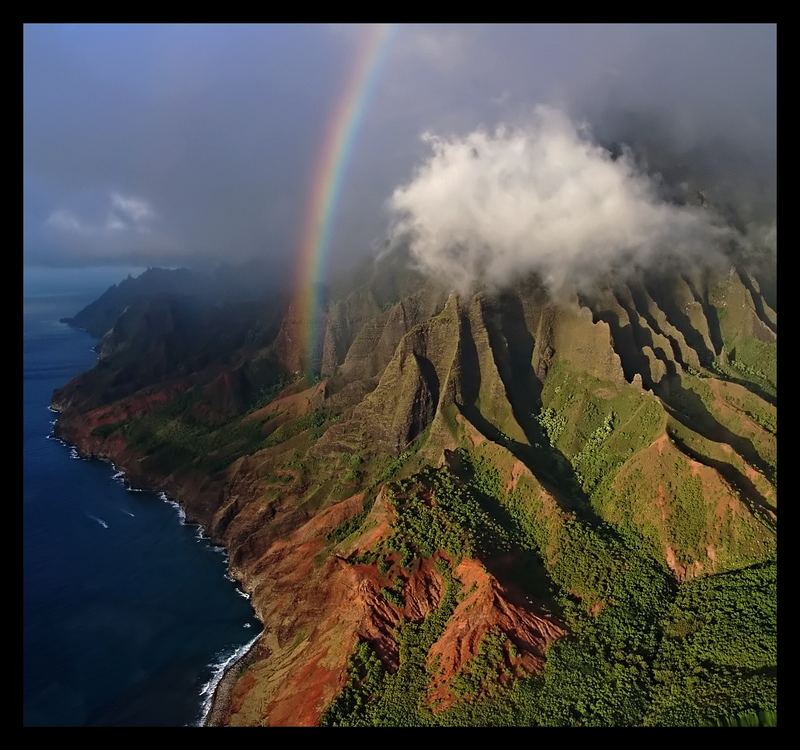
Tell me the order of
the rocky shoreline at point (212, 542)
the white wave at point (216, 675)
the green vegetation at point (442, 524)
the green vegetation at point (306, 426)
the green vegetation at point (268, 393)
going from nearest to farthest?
the rocky shoreline at point (212, 542) < the white wave at point (216, 675) < the green vegetation at point (442, 524) < the green vegetation at point (306, 426) < the green vegetation at point (268, 393)

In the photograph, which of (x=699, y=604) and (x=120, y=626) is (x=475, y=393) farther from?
(x=120, y=626)

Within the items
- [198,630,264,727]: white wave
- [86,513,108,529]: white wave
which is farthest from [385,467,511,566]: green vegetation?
[86,513,108,529]: white wave

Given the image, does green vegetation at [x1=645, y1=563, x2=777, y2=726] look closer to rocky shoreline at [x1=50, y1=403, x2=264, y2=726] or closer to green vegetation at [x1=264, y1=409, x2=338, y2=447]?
rocky shoreline at [x1=50, y1=403, x2=264, y2=726]

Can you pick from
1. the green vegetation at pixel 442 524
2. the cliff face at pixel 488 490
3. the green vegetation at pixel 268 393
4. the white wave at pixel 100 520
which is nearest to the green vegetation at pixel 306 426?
the cliff face at pixel 488 490

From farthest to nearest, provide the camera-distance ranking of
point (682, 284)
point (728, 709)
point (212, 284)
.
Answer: point (212, 284) < point (682, 284) < point (728, 709)

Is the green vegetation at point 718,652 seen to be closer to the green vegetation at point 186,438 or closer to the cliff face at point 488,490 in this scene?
the cliff face at point 488,490

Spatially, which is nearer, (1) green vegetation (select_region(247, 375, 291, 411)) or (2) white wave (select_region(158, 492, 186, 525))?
(2) white wave (select_region(158, 492, 186, 525))
